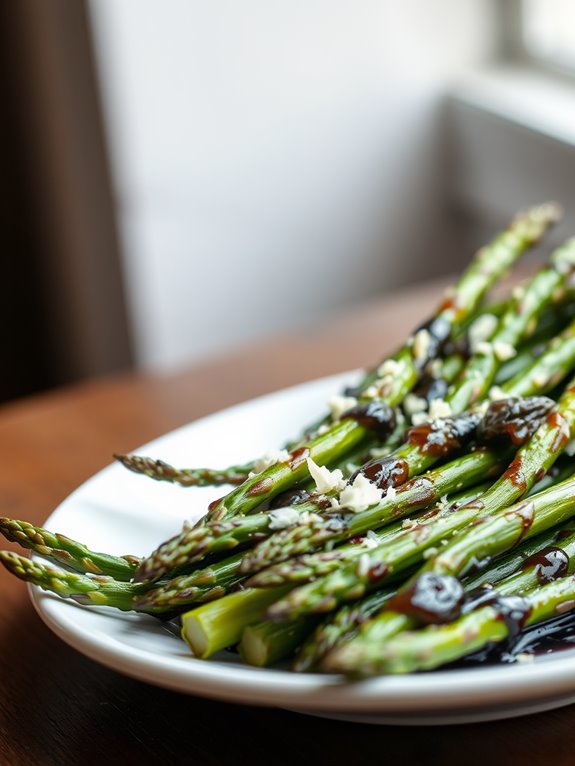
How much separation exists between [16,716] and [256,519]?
261 mm

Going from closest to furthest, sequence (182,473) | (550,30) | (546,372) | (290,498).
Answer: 1. (290,498)
2. (182,473)
3. (546,372)
4. (550,30)

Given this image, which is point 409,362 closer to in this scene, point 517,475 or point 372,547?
point 517,475

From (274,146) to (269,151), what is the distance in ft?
0.06

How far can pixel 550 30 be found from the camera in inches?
107

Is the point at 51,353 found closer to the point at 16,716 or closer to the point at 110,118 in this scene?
the point at 110,118

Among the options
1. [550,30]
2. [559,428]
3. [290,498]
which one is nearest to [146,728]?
[290,498]

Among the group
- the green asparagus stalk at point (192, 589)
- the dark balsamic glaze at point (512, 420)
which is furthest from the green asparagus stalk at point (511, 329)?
the green asparagus stalk at point (192, 589)

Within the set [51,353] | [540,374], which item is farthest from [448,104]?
[540,374]

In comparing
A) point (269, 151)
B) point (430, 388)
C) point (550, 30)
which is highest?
point (550, 30)

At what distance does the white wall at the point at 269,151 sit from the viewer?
2.65 m

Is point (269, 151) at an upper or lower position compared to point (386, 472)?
lower

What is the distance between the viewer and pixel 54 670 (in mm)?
939

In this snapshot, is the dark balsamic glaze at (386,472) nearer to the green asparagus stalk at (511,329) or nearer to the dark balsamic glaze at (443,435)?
the dark balsamic glaze at (443,435)

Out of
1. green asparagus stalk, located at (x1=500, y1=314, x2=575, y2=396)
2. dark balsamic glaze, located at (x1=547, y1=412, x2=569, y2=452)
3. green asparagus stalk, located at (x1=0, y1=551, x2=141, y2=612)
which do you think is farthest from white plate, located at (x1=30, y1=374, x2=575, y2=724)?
green asparagus stalk, located at (x1=500, y1=314, x2=575, y2=396)
